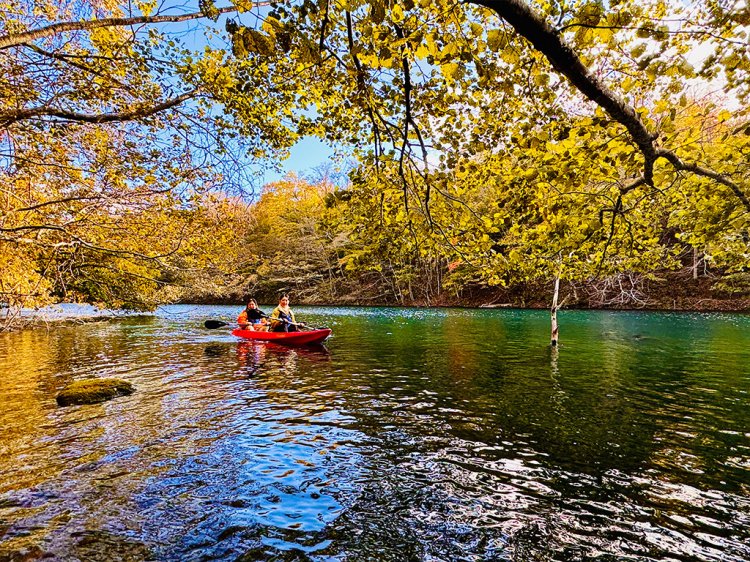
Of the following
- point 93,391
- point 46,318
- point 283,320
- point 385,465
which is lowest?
point 385,465

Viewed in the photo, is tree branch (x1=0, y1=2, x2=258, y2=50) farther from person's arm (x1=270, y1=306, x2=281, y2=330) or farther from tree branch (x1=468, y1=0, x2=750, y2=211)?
person's arm (x1=270, y1=306, x2=281, y2=330)

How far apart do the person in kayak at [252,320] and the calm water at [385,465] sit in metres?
7.78

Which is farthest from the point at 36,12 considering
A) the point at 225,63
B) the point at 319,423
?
the point at 319,423

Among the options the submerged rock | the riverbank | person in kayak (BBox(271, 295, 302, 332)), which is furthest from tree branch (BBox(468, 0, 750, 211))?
person in kayak (BBox(271, 295, 302, 332))

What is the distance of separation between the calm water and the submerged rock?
1.11 feet

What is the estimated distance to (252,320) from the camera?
74.4 feet

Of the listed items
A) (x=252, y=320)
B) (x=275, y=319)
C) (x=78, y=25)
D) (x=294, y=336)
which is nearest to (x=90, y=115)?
(x=78, y=25)

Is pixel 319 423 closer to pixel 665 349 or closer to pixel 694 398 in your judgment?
pixel 694 398

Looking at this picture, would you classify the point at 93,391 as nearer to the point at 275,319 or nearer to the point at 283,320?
the point at 283,320

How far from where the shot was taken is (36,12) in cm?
682

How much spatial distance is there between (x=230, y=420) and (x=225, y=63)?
6.89 metres

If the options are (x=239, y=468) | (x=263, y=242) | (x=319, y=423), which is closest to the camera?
Result: (x=239, y=468)

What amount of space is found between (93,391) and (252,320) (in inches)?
498

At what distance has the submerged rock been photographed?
9734 millimetres
